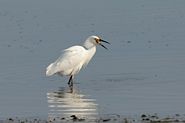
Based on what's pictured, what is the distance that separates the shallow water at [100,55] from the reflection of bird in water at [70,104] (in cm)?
2

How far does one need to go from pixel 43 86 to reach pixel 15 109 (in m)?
2.97

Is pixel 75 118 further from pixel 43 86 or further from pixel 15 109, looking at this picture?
pixel 43 86

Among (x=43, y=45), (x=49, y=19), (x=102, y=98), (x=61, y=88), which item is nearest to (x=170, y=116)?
(x=102, y=98)

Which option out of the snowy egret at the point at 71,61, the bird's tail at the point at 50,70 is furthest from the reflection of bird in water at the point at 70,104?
the snowy egret at the point at 71,61

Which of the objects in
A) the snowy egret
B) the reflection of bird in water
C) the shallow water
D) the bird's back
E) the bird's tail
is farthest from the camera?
the bird's back

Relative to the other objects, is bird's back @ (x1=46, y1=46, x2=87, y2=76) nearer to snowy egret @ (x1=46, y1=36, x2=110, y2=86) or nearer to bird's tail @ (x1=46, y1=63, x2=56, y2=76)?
snowy egret @ (x1=46, y1=36, x2=110, y2=86)

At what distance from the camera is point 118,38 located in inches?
910

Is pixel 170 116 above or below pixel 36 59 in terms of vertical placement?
below

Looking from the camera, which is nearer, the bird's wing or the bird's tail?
the bird's tail

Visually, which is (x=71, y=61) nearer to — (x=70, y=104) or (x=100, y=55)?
(x=100, y=55)

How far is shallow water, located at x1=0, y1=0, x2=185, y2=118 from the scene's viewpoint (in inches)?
589

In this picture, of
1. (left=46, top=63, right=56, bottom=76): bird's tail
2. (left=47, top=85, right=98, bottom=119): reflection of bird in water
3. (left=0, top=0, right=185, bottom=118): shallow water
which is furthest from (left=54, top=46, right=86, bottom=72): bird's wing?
(left=47, top=85, right=98, bottom=119): reflection of bird in water

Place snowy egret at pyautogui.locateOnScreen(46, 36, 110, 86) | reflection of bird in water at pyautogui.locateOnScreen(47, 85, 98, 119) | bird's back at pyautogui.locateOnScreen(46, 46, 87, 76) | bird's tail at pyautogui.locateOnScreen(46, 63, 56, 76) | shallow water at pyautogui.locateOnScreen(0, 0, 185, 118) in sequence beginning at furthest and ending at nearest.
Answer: bird's back at pyautogui.locateOnScreen(46, 46, 87, 76), snowy egret at pyautogui.locateOnScreen(46, 36, 110, 86), bird's tail at pyautogui.locateOnScreen(46, 63, 56, 76), shallow water at pyautogui.locateOnScreen(0, 0, 185, 118), reflection of bird in water at pyautogui.locateOnScreen(47, 85, 98, 119)

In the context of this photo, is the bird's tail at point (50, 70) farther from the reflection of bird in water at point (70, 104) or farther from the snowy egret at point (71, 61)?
the reflection of bird in water at point (70, 104)
